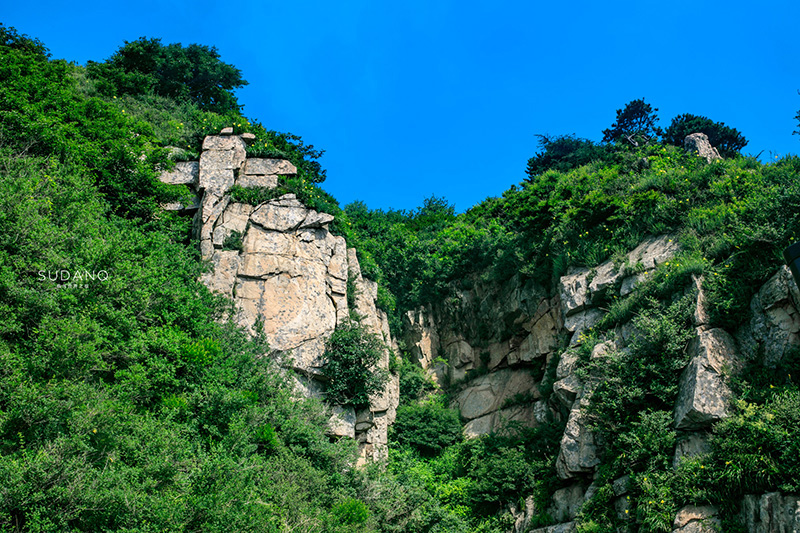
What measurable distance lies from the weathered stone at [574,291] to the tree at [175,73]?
20733mm

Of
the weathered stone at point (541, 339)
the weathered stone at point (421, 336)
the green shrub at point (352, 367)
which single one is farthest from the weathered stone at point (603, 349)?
the weathered stone at point (421, 336)

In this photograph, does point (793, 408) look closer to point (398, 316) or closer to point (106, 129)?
point (398, 316)

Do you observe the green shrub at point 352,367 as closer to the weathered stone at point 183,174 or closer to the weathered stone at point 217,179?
the weathered stone at point 217,179

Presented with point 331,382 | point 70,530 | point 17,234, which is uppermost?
point 17,234

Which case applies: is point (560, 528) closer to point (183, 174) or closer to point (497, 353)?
point (497, 353)

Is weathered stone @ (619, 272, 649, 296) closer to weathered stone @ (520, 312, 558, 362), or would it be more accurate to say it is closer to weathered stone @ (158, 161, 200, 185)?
weathered stone @ (520, 312, 558, 362)

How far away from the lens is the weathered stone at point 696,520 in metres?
11.8

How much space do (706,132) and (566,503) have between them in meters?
25.7

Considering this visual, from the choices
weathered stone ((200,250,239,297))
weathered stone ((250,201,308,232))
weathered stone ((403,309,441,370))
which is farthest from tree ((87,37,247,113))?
weathered stone ((403,309,441,370))

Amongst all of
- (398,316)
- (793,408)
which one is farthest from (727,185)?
(398,316)

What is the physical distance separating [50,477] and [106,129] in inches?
561

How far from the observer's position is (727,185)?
18.0 metres

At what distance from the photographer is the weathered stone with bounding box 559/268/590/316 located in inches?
719

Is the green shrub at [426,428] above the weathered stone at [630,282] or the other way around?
the other way around
